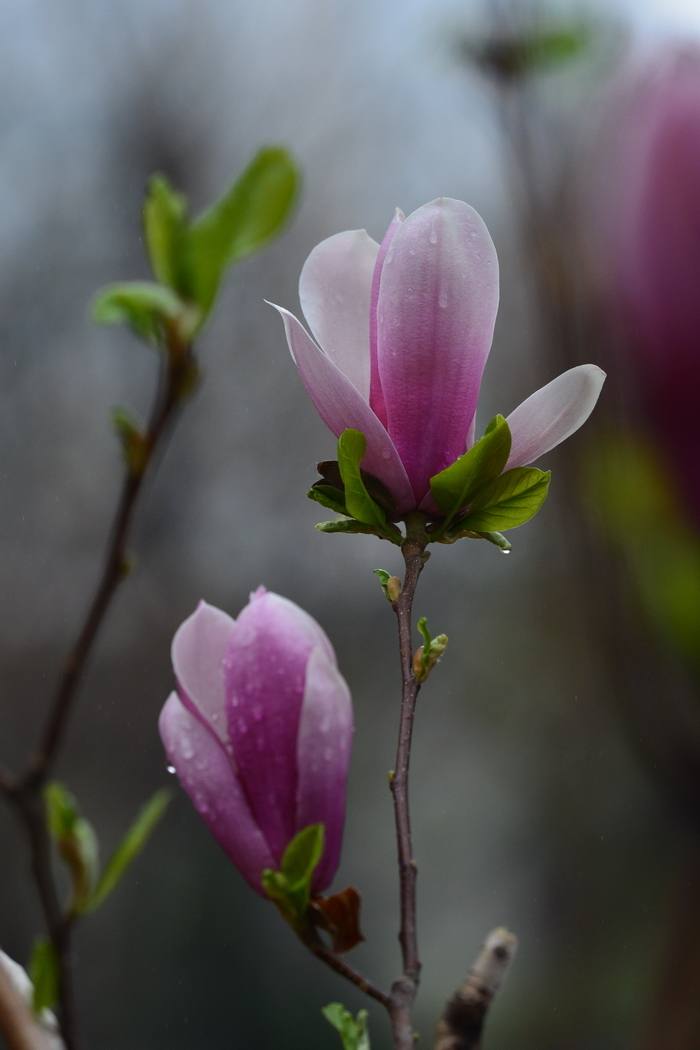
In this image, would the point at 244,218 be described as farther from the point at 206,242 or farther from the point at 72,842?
the point at 72,842

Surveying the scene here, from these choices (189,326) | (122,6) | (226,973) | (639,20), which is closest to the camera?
(189,326)

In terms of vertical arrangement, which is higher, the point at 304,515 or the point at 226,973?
the point at 304,515

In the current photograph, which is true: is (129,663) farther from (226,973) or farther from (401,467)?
(401,467)

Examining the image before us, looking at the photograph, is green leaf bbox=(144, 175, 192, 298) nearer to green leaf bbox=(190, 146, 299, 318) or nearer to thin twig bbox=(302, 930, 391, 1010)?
green leaf bbox=(190, 146, 299, 318)

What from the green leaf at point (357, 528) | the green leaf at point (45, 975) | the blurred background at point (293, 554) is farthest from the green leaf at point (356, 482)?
the blurred background at point (293, 554)

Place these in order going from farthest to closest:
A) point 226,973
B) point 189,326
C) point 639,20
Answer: point 226,973 → point 639,20 → point 189,326

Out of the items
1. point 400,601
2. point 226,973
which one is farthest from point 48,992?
point 226,973

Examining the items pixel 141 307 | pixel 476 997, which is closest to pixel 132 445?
pixel 141 307
